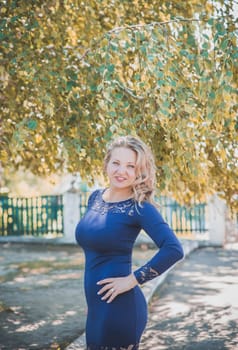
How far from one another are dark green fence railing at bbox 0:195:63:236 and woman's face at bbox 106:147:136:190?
15.3 m

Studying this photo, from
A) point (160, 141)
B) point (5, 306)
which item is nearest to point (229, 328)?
point (160, 141)

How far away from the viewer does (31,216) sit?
1886cm

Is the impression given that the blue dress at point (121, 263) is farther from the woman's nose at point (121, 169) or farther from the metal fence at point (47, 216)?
the metal fence at point (47, 216)

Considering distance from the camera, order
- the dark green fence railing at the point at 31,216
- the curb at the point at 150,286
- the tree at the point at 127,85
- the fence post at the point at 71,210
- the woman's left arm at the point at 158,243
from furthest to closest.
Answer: the dark green fence railing at the point at 31,216 < the fence post at the point at 71,210 < the curb at the point at 150,286 < the tree at the point at 127,85 < the woman's left arm at the point at 158,243

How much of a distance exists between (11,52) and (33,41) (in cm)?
33

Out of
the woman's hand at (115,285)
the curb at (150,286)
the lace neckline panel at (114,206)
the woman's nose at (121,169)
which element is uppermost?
the woman's nose at (121,169)

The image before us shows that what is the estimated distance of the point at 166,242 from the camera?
2.94 meters

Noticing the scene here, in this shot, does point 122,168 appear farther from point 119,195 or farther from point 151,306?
point 151,306

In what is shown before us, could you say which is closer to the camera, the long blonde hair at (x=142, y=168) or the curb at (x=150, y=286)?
the long blonde hair at (x=142, y=168)

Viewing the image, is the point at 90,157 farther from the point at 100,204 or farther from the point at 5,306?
the point at 5,306

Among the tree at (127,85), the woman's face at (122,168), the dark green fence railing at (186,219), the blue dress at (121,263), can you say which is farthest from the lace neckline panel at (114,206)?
the dark green fence railing at (186,219)

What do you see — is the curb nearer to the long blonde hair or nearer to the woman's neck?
the woman's neck

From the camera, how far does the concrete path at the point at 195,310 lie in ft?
21.2

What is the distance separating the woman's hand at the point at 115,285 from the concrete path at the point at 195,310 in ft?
11.3
